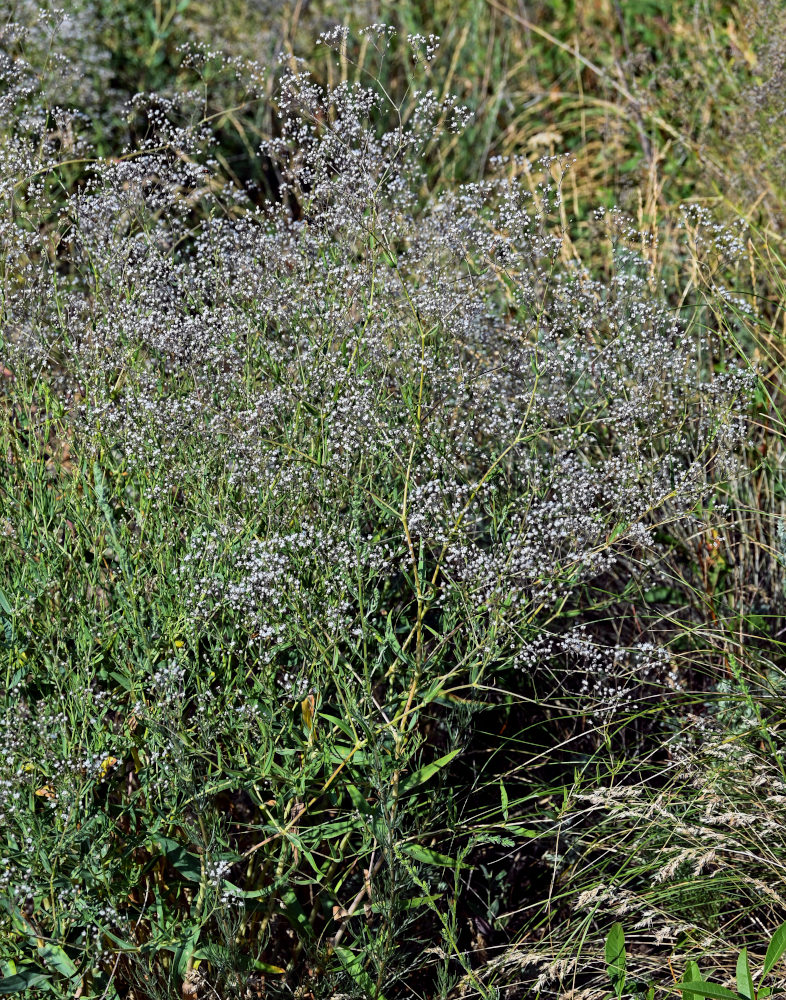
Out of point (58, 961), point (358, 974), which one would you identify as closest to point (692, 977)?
point (358, 974)

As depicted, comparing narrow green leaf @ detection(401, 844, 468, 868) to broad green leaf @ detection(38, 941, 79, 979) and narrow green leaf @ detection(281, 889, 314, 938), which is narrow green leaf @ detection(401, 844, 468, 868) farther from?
broad green leaf @ detection(38, 941, 79, 979)

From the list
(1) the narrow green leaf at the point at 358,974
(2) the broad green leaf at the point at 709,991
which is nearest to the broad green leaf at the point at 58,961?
(1) the narrow green leaf at the point at 358,974

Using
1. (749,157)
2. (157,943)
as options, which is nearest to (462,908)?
(157,943)

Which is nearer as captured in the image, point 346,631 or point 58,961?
point 58,961

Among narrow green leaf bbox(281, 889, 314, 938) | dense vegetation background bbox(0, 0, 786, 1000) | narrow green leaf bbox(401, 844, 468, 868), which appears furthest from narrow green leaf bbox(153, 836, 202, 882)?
narrow green leaf bbox(401, 844, 468, 868)

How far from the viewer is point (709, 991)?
6.88 feet

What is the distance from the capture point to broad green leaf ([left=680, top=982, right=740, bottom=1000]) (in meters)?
2.08

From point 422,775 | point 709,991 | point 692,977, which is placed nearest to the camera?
point 709,991

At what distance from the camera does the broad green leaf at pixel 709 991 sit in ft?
6.84

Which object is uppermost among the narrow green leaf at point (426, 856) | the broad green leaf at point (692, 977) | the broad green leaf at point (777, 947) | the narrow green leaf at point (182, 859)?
the narrow green leaf at point (182, 859)

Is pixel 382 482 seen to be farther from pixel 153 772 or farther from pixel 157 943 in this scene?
pixel 157 943

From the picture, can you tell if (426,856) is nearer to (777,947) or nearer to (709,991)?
(709,991)

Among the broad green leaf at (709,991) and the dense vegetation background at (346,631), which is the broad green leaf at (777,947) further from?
the dense vegetation background at (346,631)

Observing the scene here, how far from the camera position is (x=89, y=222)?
10.1ft
